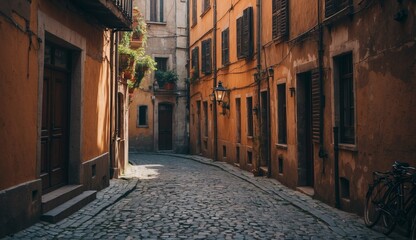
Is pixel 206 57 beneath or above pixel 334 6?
above

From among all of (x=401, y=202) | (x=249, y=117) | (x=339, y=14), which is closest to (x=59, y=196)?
(x=401, y=202)

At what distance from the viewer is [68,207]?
827 cm

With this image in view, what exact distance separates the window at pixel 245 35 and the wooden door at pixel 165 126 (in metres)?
12.3

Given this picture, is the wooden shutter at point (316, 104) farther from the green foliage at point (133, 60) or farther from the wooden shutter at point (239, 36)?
the green foliage at point (133, 60)

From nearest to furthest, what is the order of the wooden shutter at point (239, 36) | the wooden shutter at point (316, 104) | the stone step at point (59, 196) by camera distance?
the stone step at point (59, 196) < the wooden shutter at point (316, 104) < the wooden shutter at point (239, 36)

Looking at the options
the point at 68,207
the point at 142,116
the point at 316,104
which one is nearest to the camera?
the point at 68,207

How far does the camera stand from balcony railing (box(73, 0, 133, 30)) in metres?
9.51

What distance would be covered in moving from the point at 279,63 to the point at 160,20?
17268mm

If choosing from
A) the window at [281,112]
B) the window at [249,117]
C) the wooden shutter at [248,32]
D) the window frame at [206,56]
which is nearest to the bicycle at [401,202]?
the window at [281,112]

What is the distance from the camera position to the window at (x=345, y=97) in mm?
9242

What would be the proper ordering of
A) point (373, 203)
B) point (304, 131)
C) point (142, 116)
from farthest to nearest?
point (142, 116) → point (304, 131) → point (373, 203)

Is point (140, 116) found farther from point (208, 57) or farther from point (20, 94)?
→ point (20, 94)

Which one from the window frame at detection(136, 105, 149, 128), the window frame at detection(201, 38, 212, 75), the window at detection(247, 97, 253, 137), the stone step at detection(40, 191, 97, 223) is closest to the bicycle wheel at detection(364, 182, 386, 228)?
the stone step at detection(40, 191, 97, 223)

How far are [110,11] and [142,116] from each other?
61.7 ft
